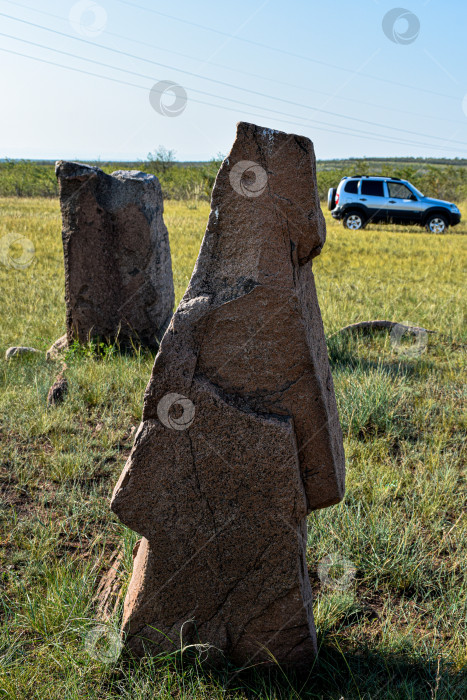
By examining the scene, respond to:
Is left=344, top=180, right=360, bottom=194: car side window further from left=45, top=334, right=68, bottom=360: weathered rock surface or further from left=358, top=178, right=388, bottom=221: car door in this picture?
left=45, top=334, right=68, bottom=360: weathered rock surface

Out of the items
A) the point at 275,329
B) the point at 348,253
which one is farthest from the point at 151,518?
the point at 348,253

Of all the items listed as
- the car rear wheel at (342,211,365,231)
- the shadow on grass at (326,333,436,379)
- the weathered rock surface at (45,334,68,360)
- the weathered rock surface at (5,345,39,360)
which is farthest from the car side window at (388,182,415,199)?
the weathered rock surface at (5,345,39,360)

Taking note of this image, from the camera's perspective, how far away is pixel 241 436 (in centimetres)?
181

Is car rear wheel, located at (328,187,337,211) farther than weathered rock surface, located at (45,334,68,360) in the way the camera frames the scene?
Yes

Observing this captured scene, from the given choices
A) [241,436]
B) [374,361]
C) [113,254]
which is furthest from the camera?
[374,361]

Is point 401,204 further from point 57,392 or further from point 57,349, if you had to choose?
point 57,392

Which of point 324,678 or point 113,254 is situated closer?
point 324,678

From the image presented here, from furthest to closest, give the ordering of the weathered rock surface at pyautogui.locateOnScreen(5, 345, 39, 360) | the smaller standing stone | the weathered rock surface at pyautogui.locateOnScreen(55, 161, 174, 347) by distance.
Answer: the weathered rock surface at pyautogui.locateOnScreen(5, 345, 39, 360) → the weathered rock surface at pyautogui.locateOnScreen(55, 161, 174, 347) → the smaller standing stone

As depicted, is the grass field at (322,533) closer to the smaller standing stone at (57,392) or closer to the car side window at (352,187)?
the smaller standing stone at (57,392)

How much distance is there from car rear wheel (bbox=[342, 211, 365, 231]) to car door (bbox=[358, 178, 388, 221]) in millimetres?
298

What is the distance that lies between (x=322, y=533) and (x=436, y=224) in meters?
15.5

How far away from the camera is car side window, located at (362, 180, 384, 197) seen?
52.7 ft

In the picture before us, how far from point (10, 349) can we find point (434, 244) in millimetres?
10908

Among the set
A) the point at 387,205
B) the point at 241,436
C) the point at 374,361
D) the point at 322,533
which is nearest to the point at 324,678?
the point at 322,533
